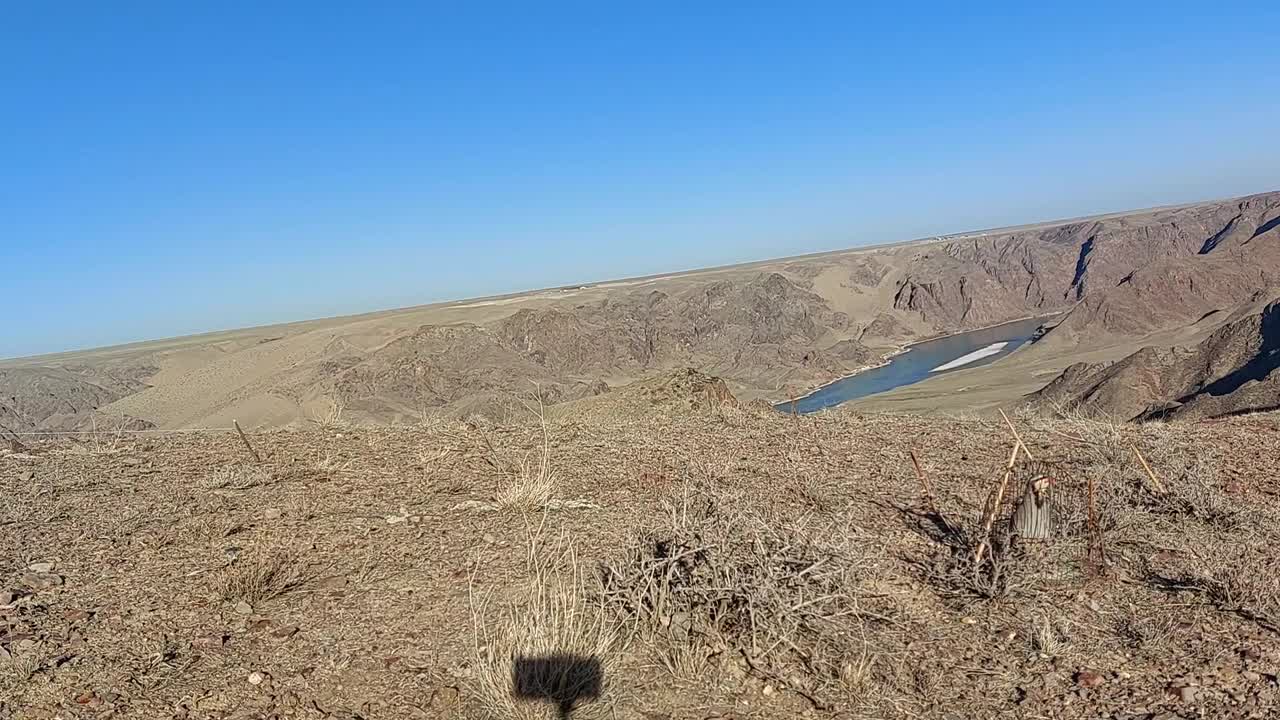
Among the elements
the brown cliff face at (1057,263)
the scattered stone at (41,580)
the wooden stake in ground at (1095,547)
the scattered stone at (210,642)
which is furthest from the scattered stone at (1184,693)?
the brown cliff face at (1057,263)

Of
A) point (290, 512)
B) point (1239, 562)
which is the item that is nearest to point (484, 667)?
point (290, 512)

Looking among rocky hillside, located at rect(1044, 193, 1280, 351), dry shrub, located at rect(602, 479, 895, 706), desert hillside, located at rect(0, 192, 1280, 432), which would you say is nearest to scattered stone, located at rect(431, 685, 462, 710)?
dry shrub, located at rect(602, 479, 895, 706)

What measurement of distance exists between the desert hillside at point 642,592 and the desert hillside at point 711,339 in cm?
392

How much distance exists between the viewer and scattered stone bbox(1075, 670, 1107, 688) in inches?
117

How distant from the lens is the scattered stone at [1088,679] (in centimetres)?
296

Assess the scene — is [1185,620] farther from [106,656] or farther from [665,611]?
[106,656]

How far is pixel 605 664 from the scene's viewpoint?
3014 millimetres

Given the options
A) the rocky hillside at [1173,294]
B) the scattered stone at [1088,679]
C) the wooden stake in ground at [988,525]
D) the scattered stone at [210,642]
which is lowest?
the rocky hillside at [1173,294]

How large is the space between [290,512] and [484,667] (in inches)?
104

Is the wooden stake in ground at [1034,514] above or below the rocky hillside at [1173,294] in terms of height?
Answer: above

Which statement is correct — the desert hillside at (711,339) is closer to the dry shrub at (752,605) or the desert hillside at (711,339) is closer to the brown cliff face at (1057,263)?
the brown cliff face at (1057,263)

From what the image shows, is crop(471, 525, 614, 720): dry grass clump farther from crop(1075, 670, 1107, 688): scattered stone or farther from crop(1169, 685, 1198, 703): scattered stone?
crop(1169, 685, 1198, 703): scattered stone

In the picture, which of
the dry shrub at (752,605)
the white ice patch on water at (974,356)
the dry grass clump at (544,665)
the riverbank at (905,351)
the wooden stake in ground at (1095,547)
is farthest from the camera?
the white ice patch on water at (974,356)

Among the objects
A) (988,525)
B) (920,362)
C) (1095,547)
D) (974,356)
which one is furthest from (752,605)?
(974,356)
